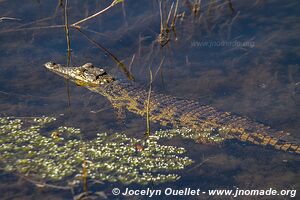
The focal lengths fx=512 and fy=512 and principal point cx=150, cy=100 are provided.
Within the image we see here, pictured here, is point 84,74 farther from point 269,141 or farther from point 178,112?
point 269,141

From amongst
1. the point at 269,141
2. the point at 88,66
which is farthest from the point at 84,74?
the point at 269,141

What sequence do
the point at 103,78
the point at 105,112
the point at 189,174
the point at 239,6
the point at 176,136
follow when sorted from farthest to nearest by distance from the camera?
the point at 239,6 < the point at 103,78 < the point at 105,112 < the point at 176,136 < the point at 189,174

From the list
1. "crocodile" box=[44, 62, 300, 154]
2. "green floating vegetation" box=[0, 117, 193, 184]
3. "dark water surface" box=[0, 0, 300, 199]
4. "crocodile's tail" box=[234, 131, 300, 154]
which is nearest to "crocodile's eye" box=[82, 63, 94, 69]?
"crocodile" box=[44, 62, 300, 154]

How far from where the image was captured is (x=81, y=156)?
469cm

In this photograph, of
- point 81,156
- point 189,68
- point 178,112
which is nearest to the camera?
point 81,156

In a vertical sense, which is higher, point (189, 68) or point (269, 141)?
point (189, 68)

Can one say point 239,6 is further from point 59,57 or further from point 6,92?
point 6,92

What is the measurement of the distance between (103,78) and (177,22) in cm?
141

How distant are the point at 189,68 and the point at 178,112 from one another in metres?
0.80

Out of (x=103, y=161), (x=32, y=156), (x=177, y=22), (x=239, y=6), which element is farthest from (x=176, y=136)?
(x=239, y=6)

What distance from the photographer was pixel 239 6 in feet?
24.3

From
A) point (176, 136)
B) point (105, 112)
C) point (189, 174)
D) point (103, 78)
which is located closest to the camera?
point (189, 174)

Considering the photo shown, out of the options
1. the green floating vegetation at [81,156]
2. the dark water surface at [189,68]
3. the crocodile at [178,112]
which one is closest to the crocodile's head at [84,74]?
the crocodile at [178,112]

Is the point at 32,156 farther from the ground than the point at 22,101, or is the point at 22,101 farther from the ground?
the point at 22,101
